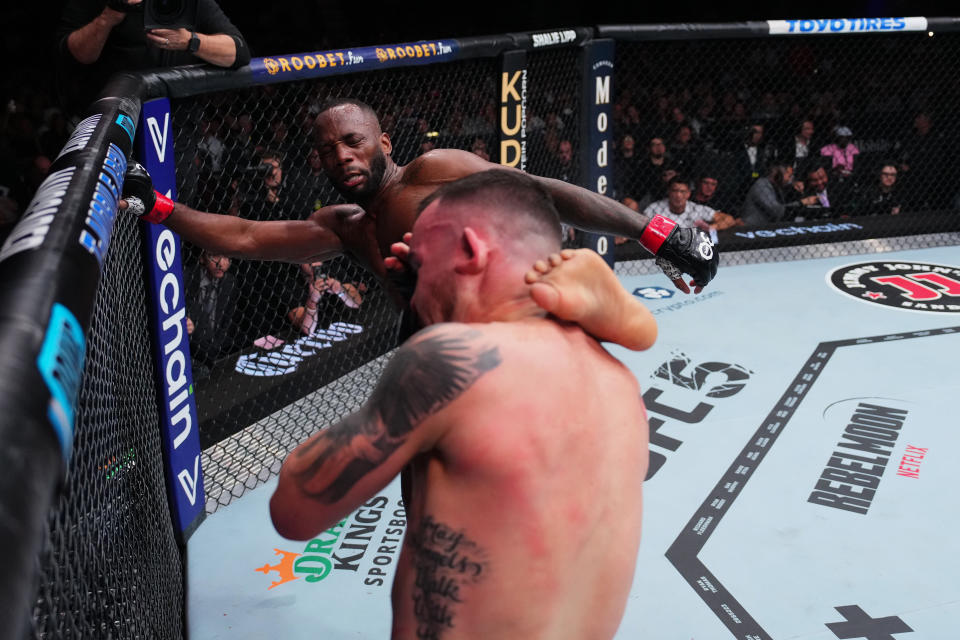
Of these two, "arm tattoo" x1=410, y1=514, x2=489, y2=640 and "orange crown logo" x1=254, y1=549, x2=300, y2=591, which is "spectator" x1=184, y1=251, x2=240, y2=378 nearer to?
"orange crown logo" x1=254, y1=549, x2=300, y2=591

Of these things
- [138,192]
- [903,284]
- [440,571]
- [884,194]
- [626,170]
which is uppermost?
[138,192]

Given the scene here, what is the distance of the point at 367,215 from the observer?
7.31 feet

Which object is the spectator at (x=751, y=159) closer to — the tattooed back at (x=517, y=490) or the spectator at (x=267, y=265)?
the spectator at (x=267, y=265)

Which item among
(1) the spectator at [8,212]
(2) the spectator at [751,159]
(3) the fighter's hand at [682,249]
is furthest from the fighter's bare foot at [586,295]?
(2) the spectator at [751,159]

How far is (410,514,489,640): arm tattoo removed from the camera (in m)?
1.05

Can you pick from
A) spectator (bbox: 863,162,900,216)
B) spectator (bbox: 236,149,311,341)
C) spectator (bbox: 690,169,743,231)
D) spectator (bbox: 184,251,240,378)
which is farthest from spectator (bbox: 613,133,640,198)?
spectator (bbox: 184,251,240,378)

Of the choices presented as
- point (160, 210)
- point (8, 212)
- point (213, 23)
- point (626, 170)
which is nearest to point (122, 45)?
point (213, 23)

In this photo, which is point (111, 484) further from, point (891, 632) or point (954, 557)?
point (954, 557)

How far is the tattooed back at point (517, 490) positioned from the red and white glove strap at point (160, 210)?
1.28m

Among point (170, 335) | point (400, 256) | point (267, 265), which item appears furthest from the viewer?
point (267, 265)

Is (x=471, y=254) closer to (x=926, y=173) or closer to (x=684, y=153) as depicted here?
(x=684, y=153)

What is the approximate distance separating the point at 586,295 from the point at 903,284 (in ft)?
13.4

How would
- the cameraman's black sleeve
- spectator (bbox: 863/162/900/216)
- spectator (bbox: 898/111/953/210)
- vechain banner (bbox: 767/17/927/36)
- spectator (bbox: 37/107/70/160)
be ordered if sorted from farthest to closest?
spectator (bbox: 898/111/953/210)
spectator (bbox: 863/162/900/216)
spectator (bbox: 37/107/70/160)
vechain banner (bbox: 767/17/927/36)
the cameraman's black sleeve

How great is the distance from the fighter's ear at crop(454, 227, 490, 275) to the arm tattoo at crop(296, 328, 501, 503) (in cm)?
9
